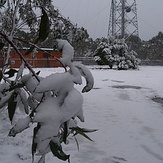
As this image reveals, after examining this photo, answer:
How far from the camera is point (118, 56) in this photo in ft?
68.6

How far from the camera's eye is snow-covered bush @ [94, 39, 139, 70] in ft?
67.3

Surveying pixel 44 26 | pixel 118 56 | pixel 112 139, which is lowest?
pixel 112 139

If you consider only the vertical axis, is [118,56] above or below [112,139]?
above

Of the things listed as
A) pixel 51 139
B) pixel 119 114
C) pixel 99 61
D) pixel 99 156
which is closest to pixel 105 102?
pixel 119 114

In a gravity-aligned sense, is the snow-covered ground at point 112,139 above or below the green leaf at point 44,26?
below

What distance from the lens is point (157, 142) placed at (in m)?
3.71

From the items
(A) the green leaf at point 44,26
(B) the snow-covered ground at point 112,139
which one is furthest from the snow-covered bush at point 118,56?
(A) the green leaf at point 44,26

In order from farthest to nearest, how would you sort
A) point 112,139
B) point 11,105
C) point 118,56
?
1. point 118,56
2. point 112,139
3. point 11,105

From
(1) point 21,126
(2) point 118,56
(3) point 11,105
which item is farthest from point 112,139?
(2) point 118,56

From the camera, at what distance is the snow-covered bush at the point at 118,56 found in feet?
67.3

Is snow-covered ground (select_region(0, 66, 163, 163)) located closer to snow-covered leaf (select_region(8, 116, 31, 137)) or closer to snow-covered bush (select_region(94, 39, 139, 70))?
snow-covered leaf (select_region(8, 116, 31, 137))

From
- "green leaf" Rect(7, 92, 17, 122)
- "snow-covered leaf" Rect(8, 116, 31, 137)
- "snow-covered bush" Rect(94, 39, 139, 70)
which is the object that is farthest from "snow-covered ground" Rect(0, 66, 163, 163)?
"snow-covered bush" Rect(94, 39, 139, 70)

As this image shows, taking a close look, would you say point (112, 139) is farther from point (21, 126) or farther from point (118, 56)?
point (118, 56)

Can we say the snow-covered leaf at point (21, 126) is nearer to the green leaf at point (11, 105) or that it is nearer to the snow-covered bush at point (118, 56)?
the green leaf at point (11, 105)
